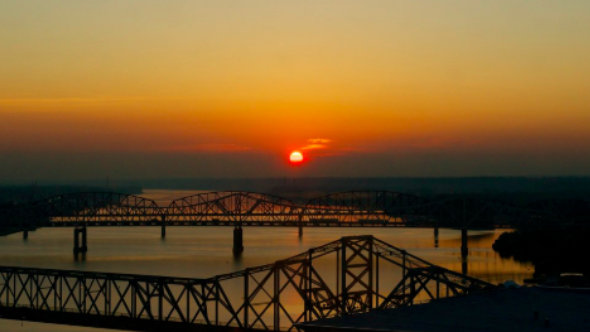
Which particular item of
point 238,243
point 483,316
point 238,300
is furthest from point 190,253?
point 483,316

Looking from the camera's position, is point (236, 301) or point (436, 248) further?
point (436, 248)

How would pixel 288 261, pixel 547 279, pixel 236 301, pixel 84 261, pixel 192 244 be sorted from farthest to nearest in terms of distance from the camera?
1. pixel 192 244
2. pixel 84 261
3. pixel 547 279
4. pixel 236 301
5. pixel 288 261

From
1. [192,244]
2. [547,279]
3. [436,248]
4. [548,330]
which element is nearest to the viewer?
[548,330]

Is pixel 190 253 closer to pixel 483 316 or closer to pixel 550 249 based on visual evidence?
pixel 550 249

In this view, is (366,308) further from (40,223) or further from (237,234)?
(40,223)

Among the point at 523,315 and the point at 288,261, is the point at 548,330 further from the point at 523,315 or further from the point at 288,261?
the point at 288,261

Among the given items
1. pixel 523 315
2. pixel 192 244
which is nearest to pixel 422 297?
pixel 523 315
